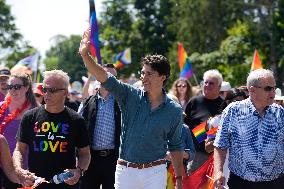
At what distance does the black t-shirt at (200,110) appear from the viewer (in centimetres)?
996

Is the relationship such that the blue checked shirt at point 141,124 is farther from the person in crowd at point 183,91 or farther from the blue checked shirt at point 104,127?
the person in crowd at point 183,91

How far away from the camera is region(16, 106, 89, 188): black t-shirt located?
21.0 feet

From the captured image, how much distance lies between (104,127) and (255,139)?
8.06ft

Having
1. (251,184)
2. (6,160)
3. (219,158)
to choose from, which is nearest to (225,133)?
(219,158)

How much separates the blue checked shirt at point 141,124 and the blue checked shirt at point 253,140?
0.54 meters

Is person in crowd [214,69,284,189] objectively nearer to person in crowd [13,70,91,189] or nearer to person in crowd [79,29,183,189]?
person in crowd [79,29,183,189]

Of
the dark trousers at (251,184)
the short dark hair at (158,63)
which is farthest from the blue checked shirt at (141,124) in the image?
the dark trousers at (251,184)

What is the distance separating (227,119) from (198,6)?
1602 inches

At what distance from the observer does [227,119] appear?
6.43m

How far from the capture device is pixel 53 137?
639 centimetres

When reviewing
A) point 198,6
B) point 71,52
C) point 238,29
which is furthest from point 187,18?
point 71,52

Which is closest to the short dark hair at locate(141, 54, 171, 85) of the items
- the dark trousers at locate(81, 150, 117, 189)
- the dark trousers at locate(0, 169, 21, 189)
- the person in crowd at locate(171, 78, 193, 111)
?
the dark trousers at locate(0, 169, 21, 189)

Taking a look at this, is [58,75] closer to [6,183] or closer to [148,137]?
[148,137]

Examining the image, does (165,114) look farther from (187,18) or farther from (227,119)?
(187,18)
